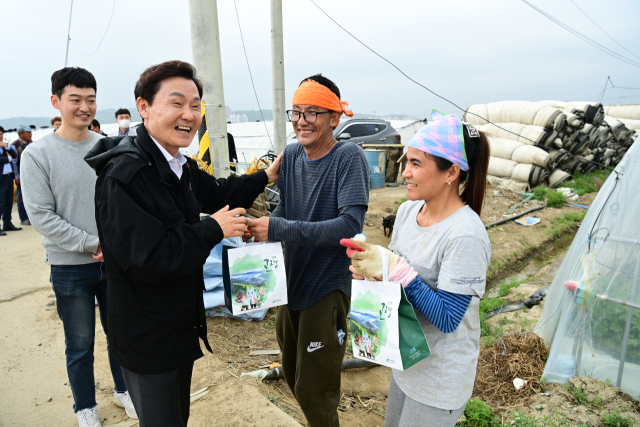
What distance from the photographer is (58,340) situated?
3.81 metres

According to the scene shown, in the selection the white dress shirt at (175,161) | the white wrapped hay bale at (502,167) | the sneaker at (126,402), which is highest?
the white dress shirt at (175,161)

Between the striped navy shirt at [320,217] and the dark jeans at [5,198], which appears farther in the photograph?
the dark jeans at [5,198]

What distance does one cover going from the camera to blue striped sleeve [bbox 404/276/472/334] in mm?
1439

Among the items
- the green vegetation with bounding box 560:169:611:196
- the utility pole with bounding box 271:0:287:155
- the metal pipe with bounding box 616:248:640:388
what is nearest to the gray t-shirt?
the metal pipe with bounding box 616:248:640:388

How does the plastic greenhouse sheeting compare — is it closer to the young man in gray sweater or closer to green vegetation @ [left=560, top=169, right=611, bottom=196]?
the young man in gray sweater

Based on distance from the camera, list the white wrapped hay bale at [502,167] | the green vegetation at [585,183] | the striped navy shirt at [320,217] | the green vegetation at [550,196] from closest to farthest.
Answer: the striped navy shirt at [320,217] < the green vegetation at [550,196] < the green vegetation at [585,183] < the white wrapped hay bale at [502,167]

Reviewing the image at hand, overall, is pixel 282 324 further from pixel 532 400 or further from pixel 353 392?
pixel 532 400

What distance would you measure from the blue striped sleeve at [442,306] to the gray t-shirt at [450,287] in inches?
1.4

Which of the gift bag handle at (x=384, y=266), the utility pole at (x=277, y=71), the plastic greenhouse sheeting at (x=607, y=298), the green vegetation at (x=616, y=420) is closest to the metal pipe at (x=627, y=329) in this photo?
the plastic greenhouse sheeting at (x=607, y=298)

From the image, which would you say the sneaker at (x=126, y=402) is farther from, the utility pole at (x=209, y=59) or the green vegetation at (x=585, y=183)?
the green vegetation at (x=585, y=183)

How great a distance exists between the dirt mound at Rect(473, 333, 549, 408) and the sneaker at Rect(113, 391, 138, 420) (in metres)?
2.93

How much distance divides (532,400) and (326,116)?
2944 millimetres

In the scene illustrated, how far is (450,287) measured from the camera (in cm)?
143

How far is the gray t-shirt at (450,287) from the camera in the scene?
143cm
